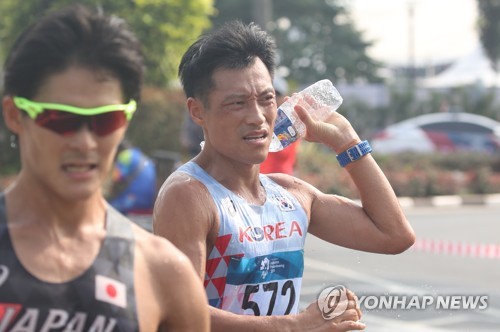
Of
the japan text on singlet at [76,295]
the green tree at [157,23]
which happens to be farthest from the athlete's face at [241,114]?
the green tree at [157,23]

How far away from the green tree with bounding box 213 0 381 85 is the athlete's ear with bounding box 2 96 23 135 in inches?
2105

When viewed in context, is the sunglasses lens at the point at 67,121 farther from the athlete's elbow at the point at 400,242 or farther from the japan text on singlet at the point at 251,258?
the athlete's elbow at the point at 400,242

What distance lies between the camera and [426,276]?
1208 centimetres

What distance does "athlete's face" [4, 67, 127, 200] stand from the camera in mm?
2543

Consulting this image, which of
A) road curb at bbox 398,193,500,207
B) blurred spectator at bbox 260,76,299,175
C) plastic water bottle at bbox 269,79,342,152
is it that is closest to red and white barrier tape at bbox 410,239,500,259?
blurred spectator at bbox 260,76,299,175

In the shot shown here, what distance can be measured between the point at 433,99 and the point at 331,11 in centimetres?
1180

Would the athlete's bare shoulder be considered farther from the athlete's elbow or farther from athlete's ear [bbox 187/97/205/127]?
the athlete's elbow

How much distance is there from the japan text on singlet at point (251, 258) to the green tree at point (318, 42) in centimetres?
5230

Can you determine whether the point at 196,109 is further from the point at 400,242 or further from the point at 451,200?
the point at 451,200

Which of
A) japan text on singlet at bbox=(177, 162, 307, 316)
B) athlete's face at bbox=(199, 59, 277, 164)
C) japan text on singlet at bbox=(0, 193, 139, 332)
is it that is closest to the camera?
japan text on singlet at bbox=(0, 193, 139, 332)

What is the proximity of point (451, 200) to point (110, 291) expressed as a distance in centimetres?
2249

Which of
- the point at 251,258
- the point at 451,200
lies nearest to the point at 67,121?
the point at 251,258

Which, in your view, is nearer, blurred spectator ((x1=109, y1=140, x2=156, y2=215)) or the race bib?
the race bib

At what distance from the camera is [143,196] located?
34.3ft
